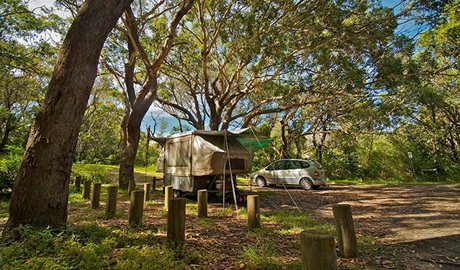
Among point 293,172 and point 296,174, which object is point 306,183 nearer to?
point 296,174

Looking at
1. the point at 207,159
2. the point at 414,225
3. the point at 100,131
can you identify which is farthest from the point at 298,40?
the point at 100,131

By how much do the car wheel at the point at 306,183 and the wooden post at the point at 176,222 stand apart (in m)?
9.59

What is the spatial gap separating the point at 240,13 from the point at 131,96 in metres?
5.45

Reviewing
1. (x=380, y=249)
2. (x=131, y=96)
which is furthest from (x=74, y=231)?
(x=131, y=96)

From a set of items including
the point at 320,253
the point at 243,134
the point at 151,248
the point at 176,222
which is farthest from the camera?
the point at 243,134

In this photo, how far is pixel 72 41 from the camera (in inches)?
154

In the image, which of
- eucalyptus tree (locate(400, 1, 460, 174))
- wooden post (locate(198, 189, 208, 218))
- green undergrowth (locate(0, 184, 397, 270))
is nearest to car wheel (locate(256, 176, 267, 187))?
Result: wooden post (locate(198, 189, 208, 218))

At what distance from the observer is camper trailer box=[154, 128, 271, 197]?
26.7ft

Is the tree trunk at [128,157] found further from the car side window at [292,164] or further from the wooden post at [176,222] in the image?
the car side window at [292,164]

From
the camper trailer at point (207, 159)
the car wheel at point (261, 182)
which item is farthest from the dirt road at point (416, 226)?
the car wheel at point (261, 182)

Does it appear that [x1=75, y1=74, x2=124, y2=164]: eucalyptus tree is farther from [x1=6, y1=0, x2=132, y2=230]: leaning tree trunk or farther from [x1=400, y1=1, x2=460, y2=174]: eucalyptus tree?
[x1=400, y1=1, x2=460, y2=174]: eucalyptus tree

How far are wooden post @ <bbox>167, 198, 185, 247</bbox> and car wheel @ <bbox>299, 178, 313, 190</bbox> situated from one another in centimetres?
959

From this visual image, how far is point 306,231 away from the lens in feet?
8.00

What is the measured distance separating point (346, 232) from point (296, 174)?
362 inches
